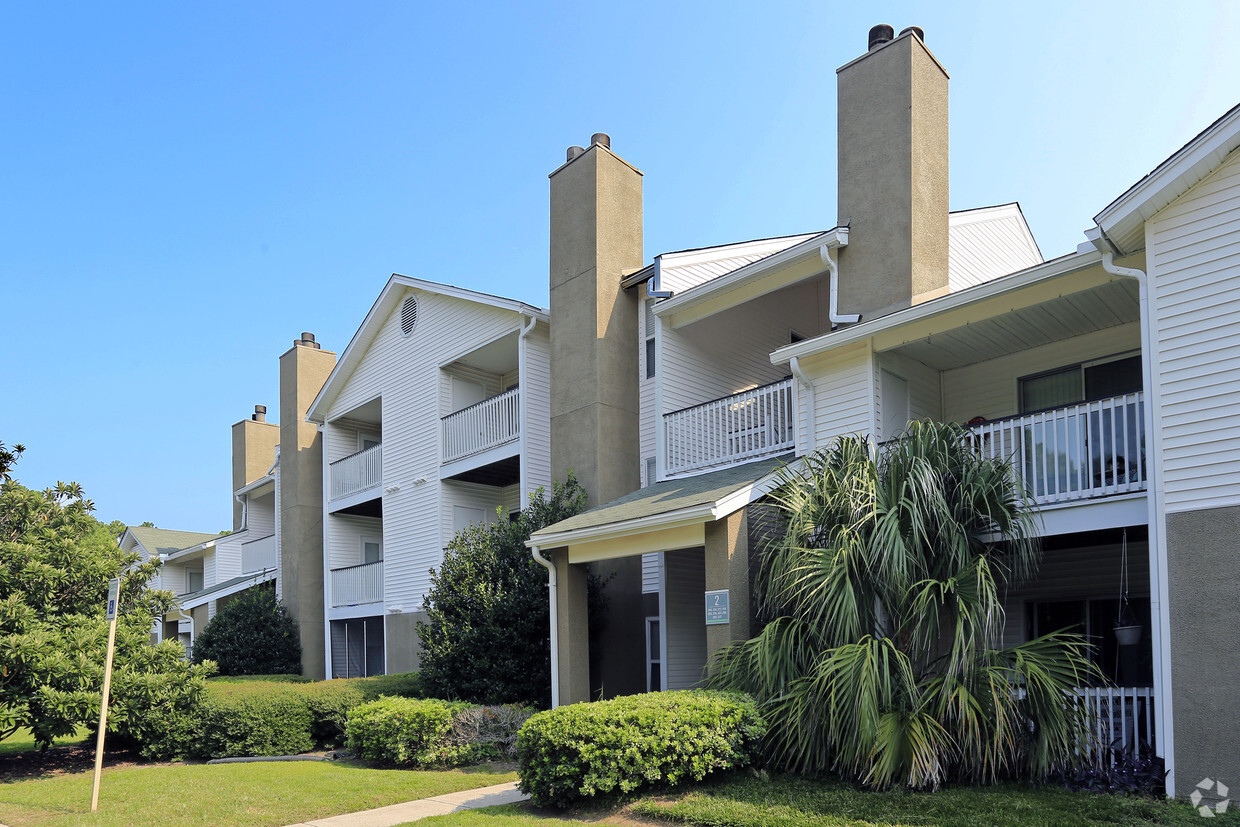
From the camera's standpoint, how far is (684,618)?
53.0 feet

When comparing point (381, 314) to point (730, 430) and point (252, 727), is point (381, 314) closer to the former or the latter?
point (252, 727)

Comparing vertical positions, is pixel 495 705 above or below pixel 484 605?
below

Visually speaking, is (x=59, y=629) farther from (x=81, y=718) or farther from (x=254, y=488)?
(x=254, y=488)

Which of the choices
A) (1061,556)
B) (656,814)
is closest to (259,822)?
(656,814)

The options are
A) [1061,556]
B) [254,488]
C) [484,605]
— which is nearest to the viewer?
[1061,556]

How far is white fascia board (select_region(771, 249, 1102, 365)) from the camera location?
35.9 feet

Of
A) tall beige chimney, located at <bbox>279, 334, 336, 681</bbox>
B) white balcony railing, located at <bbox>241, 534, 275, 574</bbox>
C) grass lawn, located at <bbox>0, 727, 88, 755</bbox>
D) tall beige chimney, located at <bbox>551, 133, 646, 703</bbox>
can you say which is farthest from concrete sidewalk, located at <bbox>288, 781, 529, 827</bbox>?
white balcony railing, located at <bbox>241, 534, 275, 574</bbox>

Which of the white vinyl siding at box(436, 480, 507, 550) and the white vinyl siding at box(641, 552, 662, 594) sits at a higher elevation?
the white vinyl siding at box(436, 480, 507, 550)

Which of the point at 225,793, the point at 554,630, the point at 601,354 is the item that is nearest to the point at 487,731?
the point at 554,630

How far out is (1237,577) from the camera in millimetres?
8742

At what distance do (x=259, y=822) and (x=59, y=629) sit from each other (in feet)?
22.2

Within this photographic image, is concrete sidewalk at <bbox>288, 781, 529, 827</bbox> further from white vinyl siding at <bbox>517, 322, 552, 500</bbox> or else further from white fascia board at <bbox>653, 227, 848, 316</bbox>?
white fascia board at <bbox>653, 227, 848, 316</bbox>

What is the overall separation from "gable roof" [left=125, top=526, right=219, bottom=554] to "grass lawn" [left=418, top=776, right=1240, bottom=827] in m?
37.5

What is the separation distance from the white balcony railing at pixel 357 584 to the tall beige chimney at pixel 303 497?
58.2 inches
